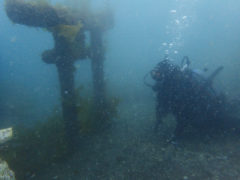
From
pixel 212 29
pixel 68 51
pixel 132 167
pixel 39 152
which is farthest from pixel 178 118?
pixel 212 29

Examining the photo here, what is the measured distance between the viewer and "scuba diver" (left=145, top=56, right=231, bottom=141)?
7.14m

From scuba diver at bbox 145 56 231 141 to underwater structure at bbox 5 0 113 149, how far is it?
2.80 m

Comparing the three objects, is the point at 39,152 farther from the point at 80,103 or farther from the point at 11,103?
the point at 11,103

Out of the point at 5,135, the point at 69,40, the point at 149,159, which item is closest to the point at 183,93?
the point at 149,159

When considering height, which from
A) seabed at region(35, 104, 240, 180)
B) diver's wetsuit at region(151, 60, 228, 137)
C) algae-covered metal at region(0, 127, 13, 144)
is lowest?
seabed at region(35, 104, 240, 180)

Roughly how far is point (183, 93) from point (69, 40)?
4.18 m

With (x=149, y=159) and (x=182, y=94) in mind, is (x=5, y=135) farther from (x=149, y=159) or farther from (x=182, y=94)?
(x=182, y=94)

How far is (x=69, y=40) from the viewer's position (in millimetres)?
6949

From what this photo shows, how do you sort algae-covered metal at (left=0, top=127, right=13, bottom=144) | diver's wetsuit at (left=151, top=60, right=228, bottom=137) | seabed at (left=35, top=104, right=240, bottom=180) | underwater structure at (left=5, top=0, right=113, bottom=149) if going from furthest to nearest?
1. diver's wetsuit at (left=151, top=60, right=228, bottom=137)
2. algae-covered metal at (left=0, top=127, right=13, bottom=144)
3. underwater structure at (left=5, top=0, right=113, bottom=149)
4. seabed at (left=35, top=104, right=240, bottom=180)

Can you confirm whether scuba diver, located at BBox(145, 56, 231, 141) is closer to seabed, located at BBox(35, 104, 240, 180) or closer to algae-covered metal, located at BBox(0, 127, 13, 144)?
seabed, located at BBox(35, 104, 240, 180)

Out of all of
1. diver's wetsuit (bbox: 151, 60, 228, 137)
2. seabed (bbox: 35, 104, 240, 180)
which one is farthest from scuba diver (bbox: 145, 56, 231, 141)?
seabed (bbox: 35, 104, 240, 180)

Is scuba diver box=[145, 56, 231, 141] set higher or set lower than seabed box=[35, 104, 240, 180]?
higher

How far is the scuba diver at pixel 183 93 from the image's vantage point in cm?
714

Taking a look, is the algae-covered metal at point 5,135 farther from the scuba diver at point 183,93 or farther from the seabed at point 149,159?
the scuba diver at point 183,93
